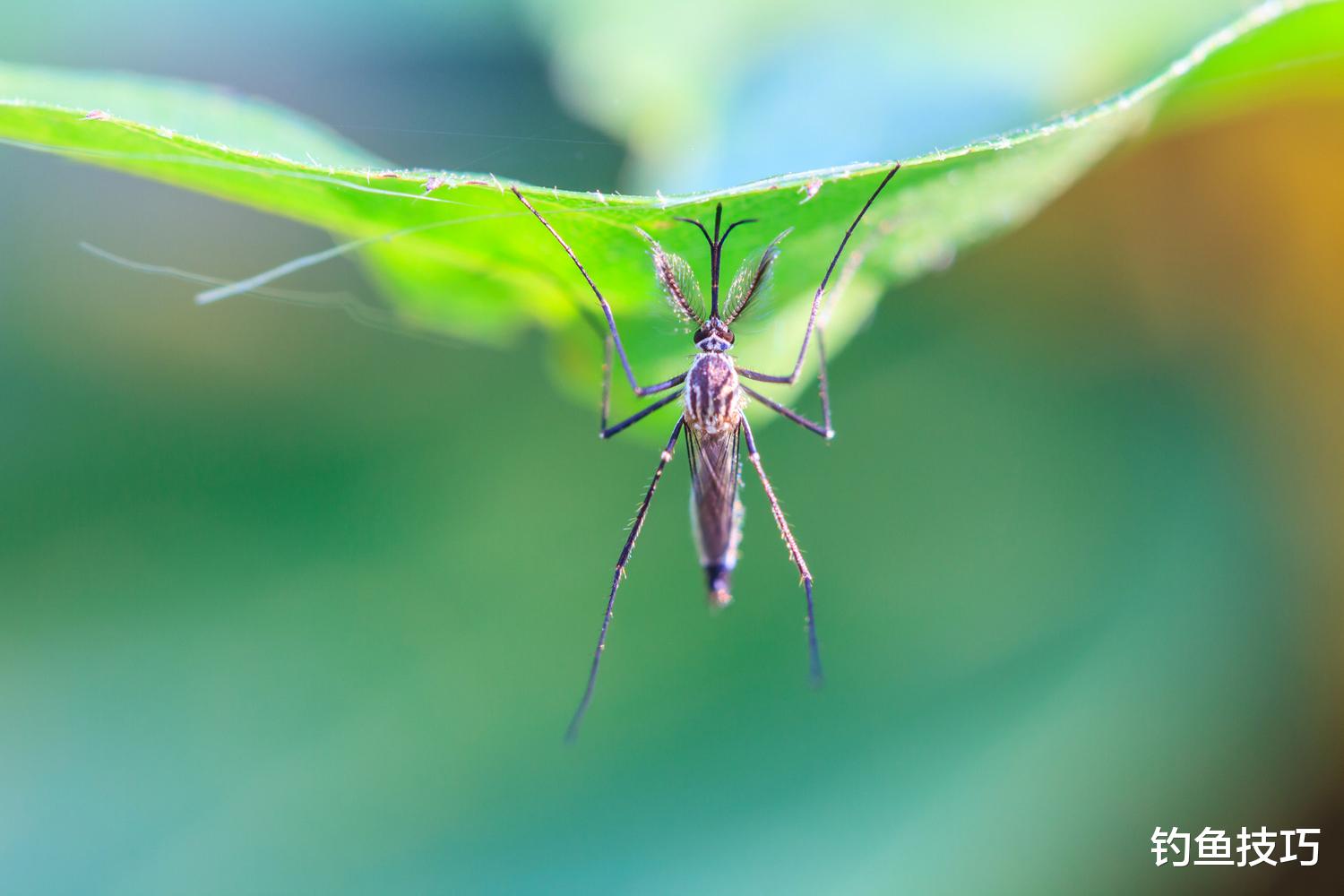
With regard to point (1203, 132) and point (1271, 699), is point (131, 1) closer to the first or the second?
point (1203, 132)

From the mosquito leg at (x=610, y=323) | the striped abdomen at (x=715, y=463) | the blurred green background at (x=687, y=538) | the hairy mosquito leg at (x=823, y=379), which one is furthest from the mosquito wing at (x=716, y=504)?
the blurred green background at (x=687, y=538)

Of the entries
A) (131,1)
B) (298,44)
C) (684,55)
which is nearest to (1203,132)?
(684,55)

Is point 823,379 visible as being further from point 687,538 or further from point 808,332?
point 687,538

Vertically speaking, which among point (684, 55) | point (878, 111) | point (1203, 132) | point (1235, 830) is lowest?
point (1235, 830)

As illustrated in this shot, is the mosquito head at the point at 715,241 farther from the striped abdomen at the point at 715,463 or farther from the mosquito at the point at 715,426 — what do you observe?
the striped abdomen at the point at 715,463

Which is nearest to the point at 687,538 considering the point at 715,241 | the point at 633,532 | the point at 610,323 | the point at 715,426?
the point at 633,532

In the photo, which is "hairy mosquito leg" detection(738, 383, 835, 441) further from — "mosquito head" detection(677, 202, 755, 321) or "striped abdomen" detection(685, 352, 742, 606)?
"mosquito head" detection(677, 202, 755, 321)
